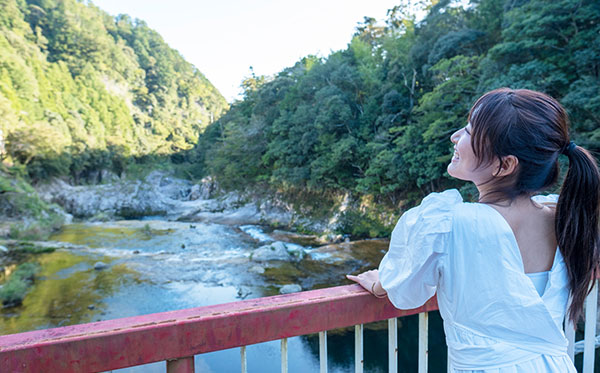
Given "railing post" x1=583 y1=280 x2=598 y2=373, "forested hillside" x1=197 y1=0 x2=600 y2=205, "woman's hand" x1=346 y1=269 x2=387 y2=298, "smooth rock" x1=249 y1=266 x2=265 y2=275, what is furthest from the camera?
"smooth rock" x1=249 y1=266 x2=265 y2=275

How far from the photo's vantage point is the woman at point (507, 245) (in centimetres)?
66

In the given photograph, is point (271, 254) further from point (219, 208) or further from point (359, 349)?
point (219, 208)

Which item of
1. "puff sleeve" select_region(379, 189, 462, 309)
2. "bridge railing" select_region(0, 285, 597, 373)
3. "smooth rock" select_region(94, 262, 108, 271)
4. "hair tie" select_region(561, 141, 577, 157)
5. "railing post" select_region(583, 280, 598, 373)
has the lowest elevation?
"smooth rock" select_region(94, 262, 108, 271)

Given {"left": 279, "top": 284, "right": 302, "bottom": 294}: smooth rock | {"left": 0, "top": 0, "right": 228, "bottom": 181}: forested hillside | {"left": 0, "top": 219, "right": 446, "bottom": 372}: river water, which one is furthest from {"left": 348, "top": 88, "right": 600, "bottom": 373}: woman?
{"left": 0, "top": 0, "right": 228, "bottom": 181}: forested hillside

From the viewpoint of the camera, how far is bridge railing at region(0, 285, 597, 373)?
70 centimetres

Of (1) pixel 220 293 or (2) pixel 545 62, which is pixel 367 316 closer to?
(1) pixel 220 293

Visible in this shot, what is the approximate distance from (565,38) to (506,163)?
8.29m

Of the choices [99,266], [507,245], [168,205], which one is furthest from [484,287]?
[168,205]

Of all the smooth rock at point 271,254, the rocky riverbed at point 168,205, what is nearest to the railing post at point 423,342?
the smooth rock at point 271,254

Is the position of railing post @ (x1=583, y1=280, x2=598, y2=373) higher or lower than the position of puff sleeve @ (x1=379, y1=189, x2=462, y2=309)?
lower

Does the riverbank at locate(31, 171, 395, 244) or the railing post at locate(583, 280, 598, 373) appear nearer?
the railing post at locate(583, 280, 598, 373)

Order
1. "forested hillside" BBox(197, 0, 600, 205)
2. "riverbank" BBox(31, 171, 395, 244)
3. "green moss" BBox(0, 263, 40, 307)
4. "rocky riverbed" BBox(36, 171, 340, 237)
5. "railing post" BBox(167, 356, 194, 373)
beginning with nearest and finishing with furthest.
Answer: "railing post" BBox(167, 356, 194, 373) → "green moss" BBox(0, 263, 40, 307) → "forested hillside" BBox(197, 0, 600, 205) → "riverbank" BBox(31, 171, 395, 244) → "rocky riverbed" BBox(36, 171, 340, 237)

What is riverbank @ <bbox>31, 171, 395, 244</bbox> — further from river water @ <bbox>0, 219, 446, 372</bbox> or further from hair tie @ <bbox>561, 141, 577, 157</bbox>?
hair tie @ <bbox>561, 141, 577, 157</bbox>

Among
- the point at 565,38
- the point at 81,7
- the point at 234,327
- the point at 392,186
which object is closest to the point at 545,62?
the point at 565,38
